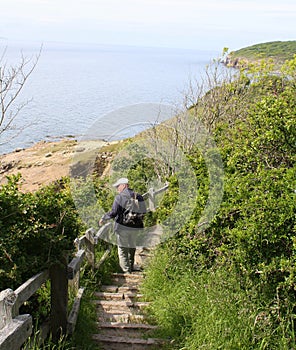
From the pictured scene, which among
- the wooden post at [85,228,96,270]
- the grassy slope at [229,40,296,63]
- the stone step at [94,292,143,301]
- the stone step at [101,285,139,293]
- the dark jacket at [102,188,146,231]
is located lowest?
the stone step at [101,285,139,293]

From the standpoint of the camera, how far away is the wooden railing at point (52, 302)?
10.5ft

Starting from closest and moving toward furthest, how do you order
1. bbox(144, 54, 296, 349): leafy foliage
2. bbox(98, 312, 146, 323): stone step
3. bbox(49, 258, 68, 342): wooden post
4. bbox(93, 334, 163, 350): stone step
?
1. bbox(144, 54, 296, 349): leafy foliage
2. bbox(49, 258, 68, 342): wooden post
3. bbox(93, 334, 163, 350): stone step
4. bbox(98, 312, 146, 323): stone step

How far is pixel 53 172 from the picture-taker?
32.6 m

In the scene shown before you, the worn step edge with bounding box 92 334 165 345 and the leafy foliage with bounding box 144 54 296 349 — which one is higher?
the leafy foliage with bounding box 144 54 296 349

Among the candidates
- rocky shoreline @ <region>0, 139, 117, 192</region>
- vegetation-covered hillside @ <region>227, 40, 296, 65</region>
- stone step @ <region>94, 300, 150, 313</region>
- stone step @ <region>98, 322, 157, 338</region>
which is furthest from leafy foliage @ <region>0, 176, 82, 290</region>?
rocky shoreline @ <region>0, 139, 117, 192</region>

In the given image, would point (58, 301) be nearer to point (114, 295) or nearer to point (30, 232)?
point (30, 232)

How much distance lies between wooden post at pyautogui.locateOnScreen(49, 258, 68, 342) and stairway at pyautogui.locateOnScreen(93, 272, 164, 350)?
0.69 m

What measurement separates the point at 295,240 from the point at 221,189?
255 cm

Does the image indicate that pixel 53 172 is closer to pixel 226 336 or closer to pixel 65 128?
pixel 65 128

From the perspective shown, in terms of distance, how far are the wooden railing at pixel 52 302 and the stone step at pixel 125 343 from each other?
48 centimetres

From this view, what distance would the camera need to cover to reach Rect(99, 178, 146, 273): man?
26.9ft

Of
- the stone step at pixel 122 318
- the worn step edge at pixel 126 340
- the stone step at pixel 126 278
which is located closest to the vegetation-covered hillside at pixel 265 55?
the stone step at pixel 126 278

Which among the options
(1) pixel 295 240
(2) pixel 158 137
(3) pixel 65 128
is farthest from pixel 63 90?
(1) pixel 295 240

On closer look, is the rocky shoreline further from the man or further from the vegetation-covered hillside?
the man
